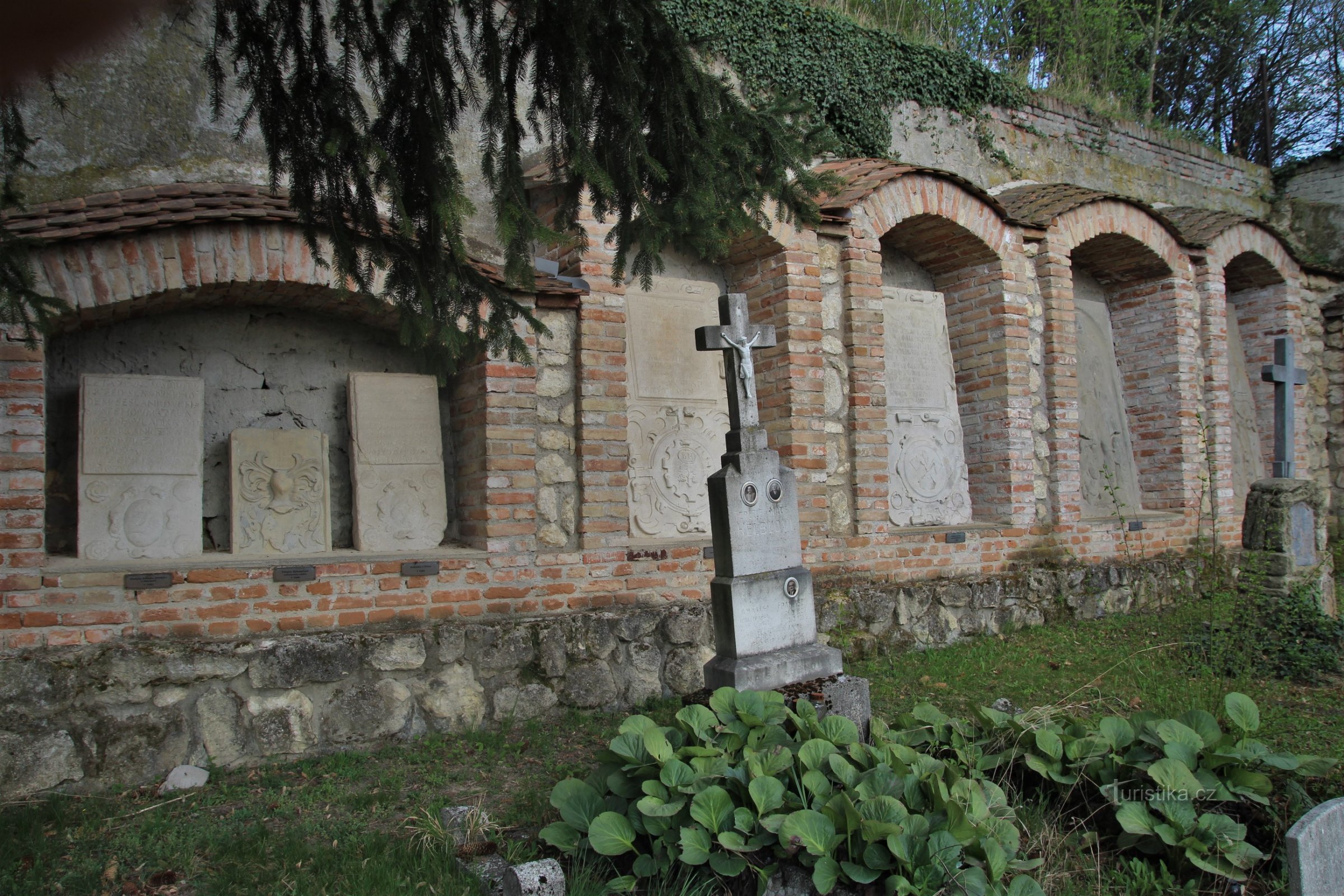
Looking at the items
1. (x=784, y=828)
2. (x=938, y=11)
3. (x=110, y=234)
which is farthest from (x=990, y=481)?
(x=938, y=11)

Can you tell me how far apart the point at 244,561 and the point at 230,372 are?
1.22 meters

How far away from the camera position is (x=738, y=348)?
15.4 ft

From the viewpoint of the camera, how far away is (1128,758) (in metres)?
3.61

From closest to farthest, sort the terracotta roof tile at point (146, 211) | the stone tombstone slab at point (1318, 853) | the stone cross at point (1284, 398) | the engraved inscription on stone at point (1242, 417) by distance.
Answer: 1. the stone tombstone slab at point (1318, 853)
2. the terracotta roof tile at point (146, 211)
3. the stone cross at point (1284, 398)
4. the engraved inscription on stone at point (1242, 417)

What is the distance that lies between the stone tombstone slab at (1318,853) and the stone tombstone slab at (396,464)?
13.9 feet

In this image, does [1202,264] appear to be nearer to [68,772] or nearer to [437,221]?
[437,221]

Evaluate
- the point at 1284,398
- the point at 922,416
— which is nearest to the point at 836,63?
the point at 922,416

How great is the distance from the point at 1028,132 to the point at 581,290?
5856mm

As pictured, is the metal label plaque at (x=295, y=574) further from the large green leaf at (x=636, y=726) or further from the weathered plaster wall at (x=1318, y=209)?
the weathered plaster wall at (x=1318, y=209)

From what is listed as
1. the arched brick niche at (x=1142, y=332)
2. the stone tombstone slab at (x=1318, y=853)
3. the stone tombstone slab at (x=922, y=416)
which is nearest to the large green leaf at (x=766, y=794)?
the stone tombstone slab at (x=1318, y=853)

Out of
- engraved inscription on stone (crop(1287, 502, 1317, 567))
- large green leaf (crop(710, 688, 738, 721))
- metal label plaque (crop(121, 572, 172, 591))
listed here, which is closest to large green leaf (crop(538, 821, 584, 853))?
large green leaf (crop(710, 688, 738, 721))

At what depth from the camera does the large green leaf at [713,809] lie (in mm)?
3076

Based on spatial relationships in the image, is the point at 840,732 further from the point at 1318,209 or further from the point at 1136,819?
the point at 1318,209

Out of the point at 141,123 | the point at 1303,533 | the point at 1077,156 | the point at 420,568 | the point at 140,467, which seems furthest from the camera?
the point at 1077,156
